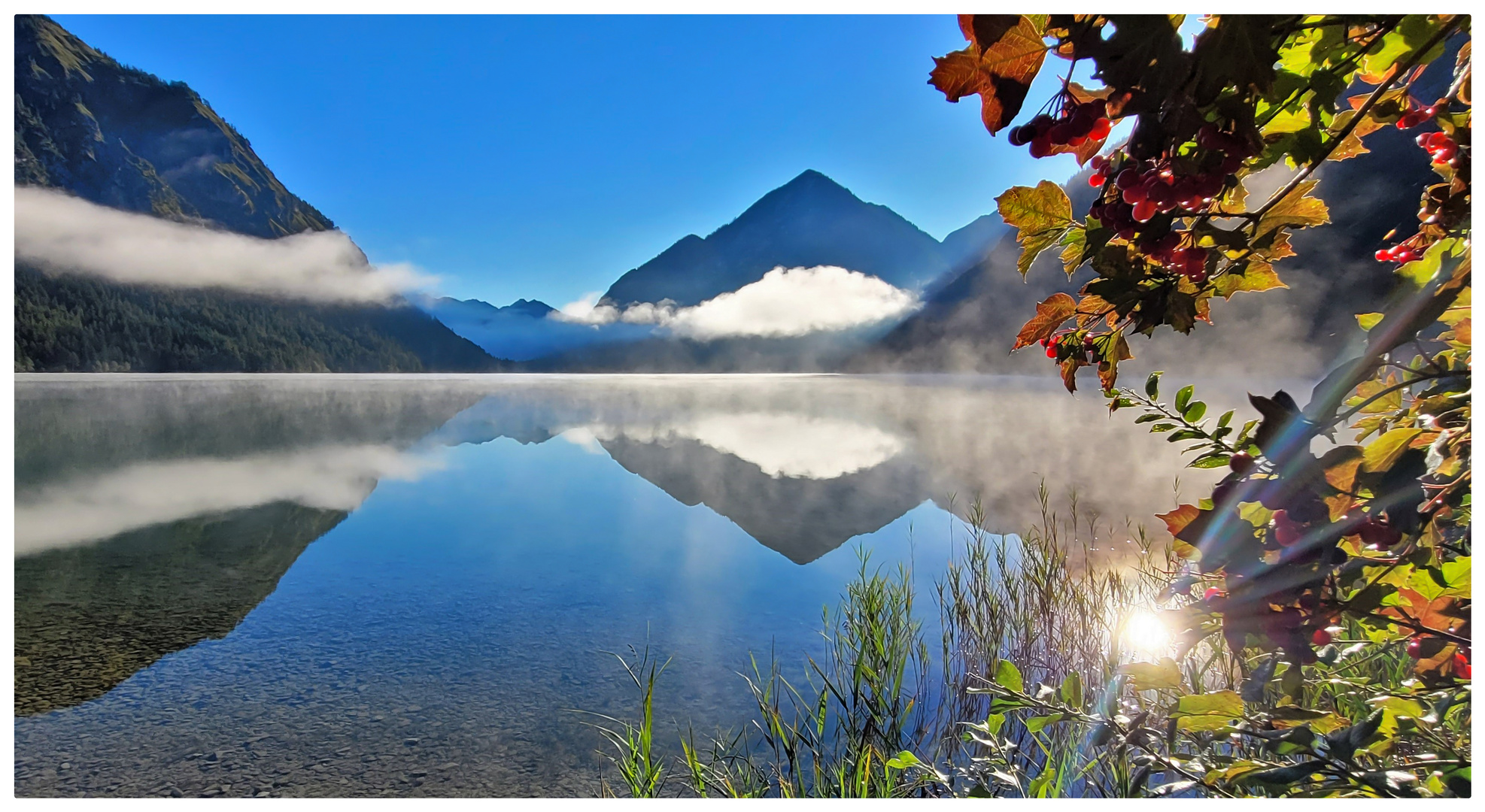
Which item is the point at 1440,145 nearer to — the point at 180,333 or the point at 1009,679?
the point at 1009,679

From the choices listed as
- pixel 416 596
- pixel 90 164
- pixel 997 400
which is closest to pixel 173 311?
pixel 90 164

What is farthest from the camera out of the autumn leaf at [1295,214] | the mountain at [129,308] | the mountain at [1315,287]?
the mountain at [129,308]

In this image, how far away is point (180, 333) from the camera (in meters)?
133

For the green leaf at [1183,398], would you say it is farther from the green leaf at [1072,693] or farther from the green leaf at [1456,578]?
the green leaf at [1072,693]

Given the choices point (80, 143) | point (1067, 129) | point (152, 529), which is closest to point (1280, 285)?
point (1067, 129)

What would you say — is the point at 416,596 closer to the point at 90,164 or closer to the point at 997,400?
the point at 997,400

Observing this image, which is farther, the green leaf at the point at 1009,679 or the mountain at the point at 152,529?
the mountain at the point at 152,529

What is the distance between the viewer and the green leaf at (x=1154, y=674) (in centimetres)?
124

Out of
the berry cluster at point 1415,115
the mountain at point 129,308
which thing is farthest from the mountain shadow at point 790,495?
the mountain at point 129,308

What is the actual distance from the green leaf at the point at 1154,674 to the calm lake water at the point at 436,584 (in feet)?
12.6

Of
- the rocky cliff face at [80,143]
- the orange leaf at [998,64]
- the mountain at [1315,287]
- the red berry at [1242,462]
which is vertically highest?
the rocky cliff face at [80,143]

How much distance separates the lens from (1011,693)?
143cm

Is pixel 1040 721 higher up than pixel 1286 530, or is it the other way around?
pixel 1286 530

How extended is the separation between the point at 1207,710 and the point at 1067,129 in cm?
105
